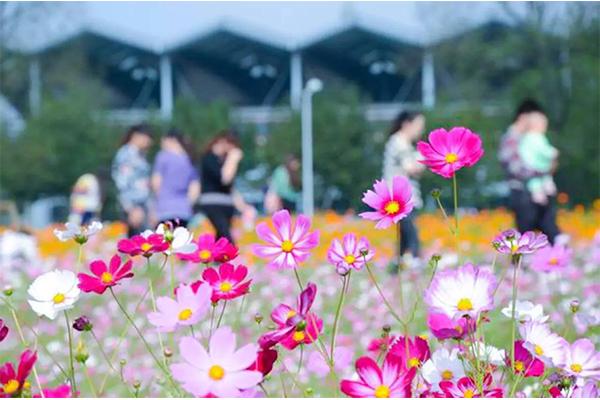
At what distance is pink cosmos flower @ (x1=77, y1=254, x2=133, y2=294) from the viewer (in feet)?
4.08

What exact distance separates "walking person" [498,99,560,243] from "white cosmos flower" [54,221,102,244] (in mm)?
6570

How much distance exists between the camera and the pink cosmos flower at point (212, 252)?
1.28 meters

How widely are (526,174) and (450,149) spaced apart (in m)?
6.69

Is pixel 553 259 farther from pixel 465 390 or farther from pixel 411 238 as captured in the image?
pixel 411 238

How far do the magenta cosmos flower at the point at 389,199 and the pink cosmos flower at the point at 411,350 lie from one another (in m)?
0.14

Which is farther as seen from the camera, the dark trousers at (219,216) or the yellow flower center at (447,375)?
the dark trousers at (219,216)

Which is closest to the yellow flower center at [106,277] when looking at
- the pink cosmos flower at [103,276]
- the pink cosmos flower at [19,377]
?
the pink cosmos flower at [103,276]

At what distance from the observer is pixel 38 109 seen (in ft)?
61.6

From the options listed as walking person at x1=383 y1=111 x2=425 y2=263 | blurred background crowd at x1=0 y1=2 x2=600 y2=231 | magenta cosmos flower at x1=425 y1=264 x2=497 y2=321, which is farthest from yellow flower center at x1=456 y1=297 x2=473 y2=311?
blurred background crowd at x1=0 y1=2 x2=600 y2=231

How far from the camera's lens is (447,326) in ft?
4.06

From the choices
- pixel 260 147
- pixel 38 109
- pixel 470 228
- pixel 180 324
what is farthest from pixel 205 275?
pixel 38 109

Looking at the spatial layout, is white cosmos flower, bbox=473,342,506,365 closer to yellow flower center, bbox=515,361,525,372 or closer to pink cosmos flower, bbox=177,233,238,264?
yellow flower center, bbox=515,361,525,372

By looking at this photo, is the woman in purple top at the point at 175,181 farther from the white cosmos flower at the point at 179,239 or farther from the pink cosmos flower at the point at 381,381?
the pink cosmos flower at the point at 381,381

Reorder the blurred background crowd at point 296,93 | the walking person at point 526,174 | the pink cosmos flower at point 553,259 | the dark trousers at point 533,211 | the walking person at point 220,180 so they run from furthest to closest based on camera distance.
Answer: the blurred background crowd at point 296,93
the walking person at point 220,180
the dark trousers at point 533,211
the walking person at point 526,174
the pink cosmos flower at point 553,259
